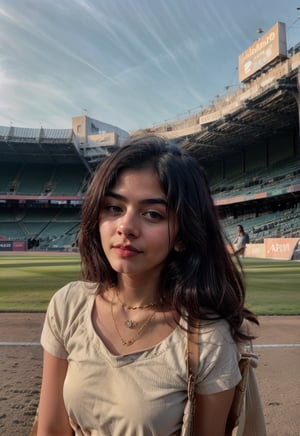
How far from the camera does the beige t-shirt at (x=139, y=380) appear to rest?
128cm

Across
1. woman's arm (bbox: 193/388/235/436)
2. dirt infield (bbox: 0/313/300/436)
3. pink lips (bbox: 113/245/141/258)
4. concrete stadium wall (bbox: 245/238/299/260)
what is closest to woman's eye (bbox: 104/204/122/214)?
pink lips (bbox: 113/245/141/258)

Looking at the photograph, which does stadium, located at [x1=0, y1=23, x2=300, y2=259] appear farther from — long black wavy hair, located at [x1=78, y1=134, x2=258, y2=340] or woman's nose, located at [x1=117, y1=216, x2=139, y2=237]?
woman's nose, located at [x1=117, y1=216, x2=139, y2=237]

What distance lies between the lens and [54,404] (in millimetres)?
1532

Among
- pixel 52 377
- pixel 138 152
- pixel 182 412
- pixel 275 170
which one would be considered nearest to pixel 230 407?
pixel 182 412

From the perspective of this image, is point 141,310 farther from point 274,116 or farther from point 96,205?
point 274,116

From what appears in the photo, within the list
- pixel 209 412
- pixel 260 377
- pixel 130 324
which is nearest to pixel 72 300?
pixel 130 324

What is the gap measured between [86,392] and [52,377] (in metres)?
0.23

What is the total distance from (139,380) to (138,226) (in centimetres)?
50

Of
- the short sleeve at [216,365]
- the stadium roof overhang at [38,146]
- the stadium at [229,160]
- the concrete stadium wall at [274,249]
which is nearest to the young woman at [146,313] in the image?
the short sleeve at [216,365]

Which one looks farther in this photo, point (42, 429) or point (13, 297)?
point (13, 297)

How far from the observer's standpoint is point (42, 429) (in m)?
1.53

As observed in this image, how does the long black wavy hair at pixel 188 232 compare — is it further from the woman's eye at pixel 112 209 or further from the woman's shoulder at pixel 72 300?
the woman's shoulder at pixel 72 300

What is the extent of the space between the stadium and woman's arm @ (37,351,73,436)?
19.8 metres

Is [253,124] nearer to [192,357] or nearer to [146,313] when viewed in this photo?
[146,313]
